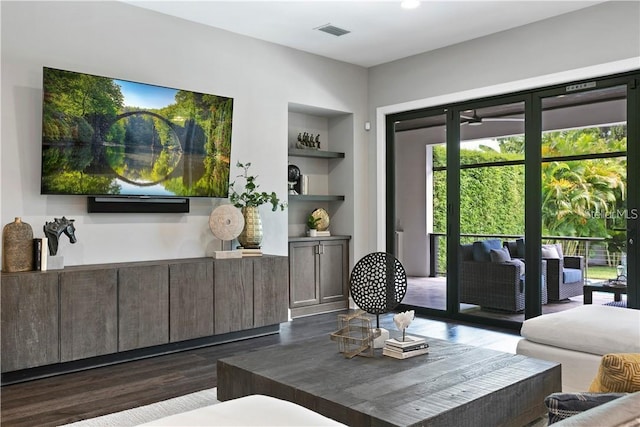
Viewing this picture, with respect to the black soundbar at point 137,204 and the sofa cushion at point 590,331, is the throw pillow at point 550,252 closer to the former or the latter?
the sofa cushion at point 590,331

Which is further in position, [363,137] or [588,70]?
[363,137]

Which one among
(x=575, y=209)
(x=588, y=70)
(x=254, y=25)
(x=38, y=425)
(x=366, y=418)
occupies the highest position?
(x=254, y=25)

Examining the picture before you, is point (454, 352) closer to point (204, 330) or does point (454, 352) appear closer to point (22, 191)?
point (204, 330)

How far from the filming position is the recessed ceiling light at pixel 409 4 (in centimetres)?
454

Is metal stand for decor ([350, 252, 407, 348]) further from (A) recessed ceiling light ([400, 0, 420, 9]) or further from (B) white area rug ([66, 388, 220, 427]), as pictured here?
(A) recessed ceiling light ([400, 0, 420, 9])

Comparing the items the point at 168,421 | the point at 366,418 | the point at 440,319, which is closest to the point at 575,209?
the point at 440,319

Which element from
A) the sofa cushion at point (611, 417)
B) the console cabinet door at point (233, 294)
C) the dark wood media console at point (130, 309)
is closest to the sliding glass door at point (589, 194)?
the dark wood media console at point (130, 309)

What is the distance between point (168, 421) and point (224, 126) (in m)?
3.56

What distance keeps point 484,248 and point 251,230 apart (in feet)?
7.93

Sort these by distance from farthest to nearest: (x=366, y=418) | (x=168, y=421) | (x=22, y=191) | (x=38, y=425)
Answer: (x=22, y=191)
(x=38, y=425)
(x=366, y=418)
(x=168, y=421)

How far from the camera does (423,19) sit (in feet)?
16.4

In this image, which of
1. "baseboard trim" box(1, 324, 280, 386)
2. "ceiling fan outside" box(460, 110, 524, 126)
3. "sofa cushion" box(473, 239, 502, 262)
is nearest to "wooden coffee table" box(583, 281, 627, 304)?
"sofa cushion" box(473, 239, 502, 262)

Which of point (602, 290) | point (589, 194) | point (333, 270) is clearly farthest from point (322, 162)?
point (602, 290)

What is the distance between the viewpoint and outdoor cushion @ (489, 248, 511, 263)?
5328 millimetres
